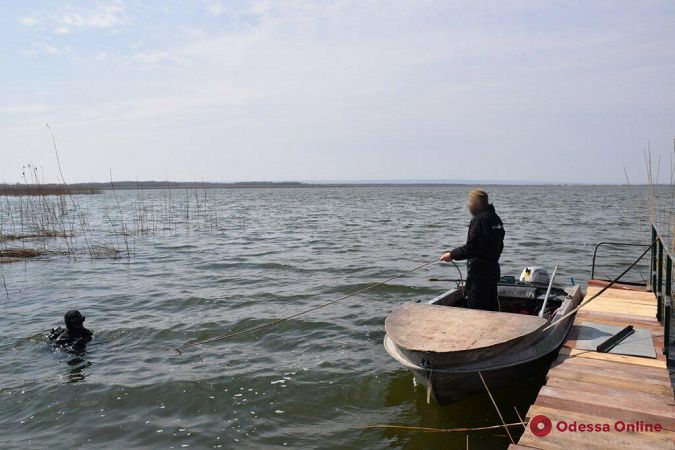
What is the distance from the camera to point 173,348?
8.57 metres

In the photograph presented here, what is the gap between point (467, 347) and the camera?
16.6 ft

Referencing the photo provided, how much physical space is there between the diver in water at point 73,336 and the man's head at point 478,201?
6100 millimetres

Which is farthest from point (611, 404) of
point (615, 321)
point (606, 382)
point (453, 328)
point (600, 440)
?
point (615, 321)

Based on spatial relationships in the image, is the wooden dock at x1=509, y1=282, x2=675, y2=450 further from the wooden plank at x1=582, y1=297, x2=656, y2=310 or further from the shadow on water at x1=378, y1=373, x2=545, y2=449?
the wooden plank at x1=582, y1=297, x2=656, y2=310

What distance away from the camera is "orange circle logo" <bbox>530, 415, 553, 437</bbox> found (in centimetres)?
407

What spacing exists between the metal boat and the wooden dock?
307 mm

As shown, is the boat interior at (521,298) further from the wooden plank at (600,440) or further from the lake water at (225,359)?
the wooden plank at (600,440)

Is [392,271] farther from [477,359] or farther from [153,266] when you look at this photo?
[477,359]

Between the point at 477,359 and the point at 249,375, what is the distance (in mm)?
3522

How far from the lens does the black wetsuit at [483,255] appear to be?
6332 millimetres

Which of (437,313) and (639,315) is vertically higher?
(437,313)

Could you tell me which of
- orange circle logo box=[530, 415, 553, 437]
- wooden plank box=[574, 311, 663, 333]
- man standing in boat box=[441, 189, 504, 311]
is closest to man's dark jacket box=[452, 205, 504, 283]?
man standing in boat box=[441, 189, 504, 311]

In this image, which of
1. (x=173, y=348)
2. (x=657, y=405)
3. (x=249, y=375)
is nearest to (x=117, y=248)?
(x=173, y=348)

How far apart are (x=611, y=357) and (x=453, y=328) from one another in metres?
1.72
